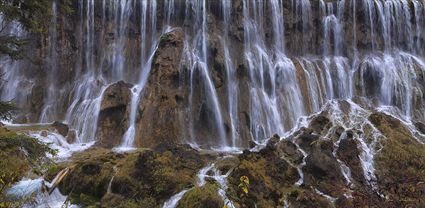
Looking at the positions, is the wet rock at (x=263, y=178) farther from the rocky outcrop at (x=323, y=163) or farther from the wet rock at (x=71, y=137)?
the wet rock at (x=71, y=137)

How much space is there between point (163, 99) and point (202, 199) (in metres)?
10.3

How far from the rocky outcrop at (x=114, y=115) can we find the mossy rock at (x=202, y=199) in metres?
8.71

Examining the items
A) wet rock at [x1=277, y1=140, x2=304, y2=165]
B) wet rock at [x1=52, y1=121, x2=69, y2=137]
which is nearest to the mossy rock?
wet rock at [x1=277, y1=140, x2=304, y2=165]

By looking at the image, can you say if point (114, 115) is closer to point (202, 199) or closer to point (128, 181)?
point (128, 181)

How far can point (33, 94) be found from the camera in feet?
82.7

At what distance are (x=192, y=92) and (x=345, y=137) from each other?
26.1 ft

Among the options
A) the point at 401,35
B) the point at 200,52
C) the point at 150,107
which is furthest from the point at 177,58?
the point at 401,35

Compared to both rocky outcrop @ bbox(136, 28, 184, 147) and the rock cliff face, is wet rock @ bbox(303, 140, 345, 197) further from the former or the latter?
rocky outcrop @ bbox(136, 28, 184, 147)

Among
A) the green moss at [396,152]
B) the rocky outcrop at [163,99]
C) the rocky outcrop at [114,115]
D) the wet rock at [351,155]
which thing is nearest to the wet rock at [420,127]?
the green moss at [396,152]

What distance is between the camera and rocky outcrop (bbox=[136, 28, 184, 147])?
21.4m

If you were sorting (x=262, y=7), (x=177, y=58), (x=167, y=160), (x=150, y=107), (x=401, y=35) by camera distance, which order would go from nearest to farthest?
(x=167, y=160), (x=150, y=107), (x=177, y=58), (x=262, y=7), (x=401, y=35)

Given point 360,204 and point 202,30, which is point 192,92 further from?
point 360,204

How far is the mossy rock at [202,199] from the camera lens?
12.7 metres

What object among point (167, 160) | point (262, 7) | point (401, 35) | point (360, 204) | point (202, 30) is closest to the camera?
point (360, 204)
